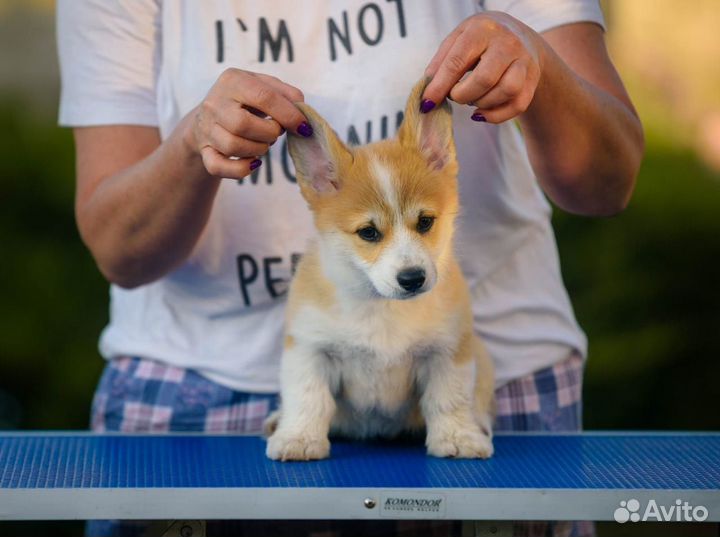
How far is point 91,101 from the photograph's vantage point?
8.62ft

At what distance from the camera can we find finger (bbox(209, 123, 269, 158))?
198 cm

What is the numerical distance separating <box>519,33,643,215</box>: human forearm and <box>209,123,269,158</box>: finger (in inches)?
22.9

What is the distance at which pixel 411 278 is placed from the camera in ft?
6.98

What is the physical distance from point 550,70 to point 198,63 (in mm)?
893

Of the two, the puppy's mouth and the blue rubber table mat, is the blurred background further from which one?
the puppy's mouth

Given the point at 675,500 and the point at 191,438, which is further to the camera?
the point at 191,438

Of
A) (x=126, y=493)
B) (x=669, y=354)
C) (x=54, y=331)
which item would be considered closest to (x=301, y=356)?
(x=126, y=493)

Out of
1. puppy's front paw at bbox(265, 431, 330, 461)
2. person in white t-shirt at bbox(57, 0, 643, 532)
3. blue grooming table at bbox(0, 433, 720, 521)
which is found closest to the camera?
blue grooming table at bbox(0, 433, 720, 521)

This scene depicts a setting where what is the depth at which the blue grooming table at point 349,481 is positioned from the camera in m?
1.87

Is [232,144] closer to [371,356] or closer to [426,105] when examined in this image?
[426,105]

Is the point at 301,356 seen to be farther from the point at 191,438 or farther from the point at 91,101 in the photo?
the point at 91,101

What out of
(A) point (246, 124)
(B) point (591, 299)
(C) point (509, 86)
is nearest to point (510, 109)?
(C) point (509, 86)

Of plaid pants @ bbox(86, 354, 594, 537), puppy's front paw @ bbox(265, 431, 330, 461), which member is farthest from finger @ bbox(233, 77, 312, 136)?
plaid pants @ bbox(86, 354, 594, 537)

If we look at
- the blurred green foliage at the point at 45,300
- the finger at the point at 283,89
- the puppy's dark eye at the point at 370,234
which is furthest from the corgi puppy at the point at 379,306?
the blurred green foliage at the point at 45,300
